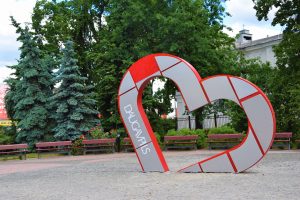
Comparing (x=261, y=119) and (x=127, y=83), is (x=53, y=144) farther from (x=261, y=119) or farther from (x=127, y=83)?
(x=261, y=119)

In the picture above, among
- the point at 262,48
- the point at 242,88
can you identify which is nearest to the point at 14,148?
the point at 242,88

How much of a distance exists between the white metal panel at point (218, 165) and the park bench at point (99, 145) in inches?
469

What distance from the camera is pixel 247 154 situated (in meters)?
11.3

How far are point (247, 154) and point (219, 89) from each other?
1939mm

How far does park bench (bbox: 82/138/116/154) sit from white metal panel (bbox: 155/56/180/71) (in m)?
11.6

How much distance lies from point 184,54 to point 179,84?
13.2 meters

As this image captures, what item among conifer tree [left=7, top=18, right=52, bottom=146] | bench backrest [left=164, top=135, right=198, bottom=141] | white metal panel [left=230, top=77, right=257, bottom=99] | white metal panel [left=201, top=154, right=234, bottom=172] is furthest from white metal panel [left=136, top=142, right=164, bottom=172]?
conifer tree [left=7, top=18, right=52, bottom=146]

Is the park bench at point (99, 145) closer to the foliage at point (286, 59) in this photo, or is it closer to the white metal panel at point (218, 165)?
the foliage at point (286, 59)

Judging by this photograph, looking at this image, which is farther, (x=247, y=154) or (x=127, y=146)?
(x=127, y=146)

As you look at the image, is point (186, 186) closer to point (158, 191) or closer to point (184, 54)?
point (158, 191)

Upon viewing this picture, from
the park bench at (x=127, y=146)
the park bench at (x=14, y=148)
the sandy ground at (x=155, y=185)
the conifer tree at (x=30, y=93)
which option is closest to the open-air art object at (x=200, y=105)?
the sandy ground at (x=155, y=185)

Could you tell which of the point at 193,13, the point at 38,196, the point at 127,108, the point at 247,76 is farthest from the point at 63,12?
the point at 38,196

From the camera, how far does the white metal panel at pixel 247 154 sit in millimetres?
11083

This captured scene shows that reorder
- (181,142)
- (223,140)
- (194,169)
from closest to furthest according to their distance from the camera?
(194,169), (223,140), (181,142)
